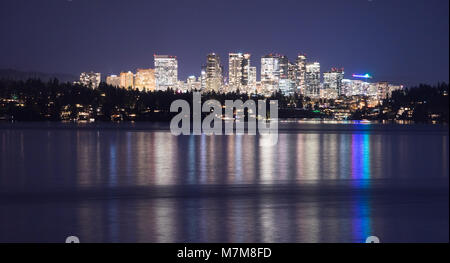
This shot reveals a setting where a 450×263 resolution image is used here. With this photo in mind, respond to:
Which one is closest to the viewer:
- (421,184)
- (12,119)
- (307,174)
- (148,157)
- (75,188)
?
(75,188)

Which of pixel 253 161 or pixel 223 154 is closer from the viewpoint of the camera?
pixel 253 161

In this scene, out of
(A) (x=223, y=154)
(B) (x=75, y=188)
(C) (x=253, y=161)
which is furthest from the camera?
(A) (x=223, y=154)

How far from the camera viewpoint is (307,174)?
2406 centimetres

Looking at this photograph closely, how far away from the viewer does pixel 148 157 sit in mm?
32094

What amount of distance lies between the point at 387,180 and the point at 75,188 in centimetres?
1088

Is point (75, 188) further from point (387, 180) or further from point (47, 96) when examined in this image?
point (47, 96)
